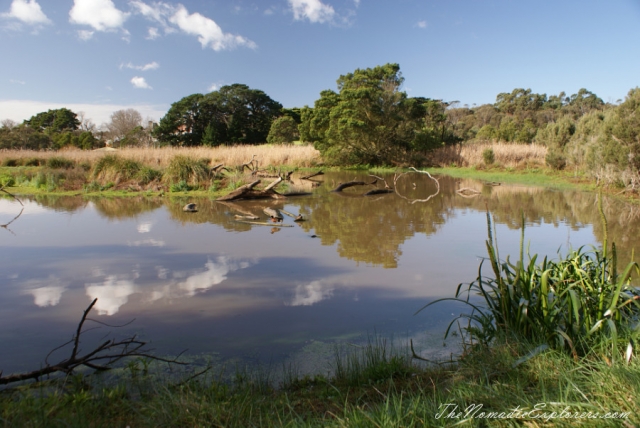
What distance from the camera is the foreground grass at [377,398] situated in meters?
2.19

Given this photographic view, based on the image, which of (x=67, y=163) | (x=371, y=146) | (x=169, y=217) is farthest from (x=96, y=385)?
(x=371, y=146)

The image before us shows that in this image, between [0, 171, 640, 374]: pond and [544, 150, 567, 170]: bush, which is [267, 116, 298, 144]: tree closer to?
[544, 150, 567, 170]: bush

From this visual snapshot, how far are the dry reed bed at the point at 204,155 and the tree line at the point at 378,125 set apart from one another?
5.54ft

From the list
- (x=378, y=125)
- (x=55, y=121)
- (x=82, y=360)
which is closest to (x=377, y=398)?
(x=82, y=360)

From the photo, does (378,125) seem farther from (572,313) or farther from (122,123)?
(122,123)

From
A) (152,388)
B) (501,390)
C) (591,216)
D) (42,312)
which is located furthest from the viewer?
(591,216)

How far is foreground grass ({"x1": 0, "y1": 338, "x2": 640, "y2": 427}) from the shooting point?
2186 millimetres

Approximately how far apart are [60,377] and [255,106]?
49620mm

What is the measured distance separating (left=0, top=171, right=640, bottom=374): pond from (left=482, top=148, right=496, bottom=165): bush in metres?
13.5

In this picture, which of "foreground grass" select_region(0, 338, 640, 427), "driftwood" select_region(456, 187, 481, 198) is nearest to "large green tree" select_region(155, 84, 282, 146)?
"driftwood" select_region(456, 187, 481, 198)

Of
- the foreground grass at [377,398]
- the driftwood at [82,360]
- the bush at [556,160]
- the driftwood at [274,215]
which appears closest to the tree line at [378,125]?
the bush at [556,160]

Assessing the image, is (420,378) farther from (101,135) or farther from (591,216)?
(101,135)

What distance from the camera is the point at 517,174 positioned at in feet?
69.9

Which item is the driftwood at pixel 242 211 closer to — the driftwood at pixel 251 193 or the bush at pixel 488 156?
the driftwood at pixel 251 193
